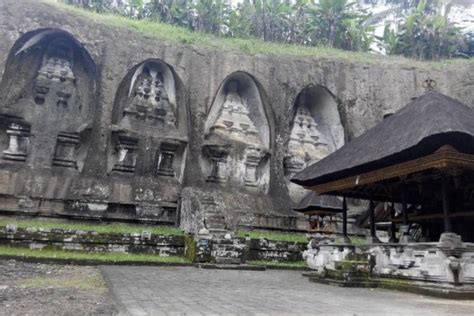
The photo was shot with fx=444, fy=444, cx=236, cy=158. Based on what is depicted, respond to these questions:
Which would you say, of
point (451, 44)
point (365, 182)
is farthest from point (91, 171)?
point (451, 44)

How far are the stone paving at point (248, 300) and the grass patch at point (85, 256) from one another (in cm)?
Result: 289

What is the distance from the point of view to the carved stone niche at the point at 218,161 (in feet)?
64.7

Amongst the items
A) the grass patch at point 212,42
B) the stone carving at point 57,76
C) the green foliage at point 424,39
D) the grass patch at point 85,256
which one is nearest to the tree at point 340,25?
the green foliage at point 424,39

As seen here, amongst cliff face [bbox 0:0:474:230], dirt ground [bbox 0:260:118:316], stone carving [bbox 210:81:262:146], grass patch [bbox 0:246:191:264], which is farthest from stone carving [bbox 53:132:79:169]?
dirt ground [bbox 0:260:118:316]

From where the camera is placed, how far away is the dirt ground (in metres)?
5.04

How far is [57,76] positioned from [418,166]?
50.6 ft

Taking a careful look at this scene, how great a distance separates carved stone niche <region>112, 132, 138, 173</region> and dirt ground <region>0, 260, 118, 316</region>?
8506 millimetres

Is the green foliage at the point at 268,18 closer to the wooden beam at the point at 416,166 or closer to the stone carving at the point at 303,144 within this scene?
the stone carving at the point at 303,144

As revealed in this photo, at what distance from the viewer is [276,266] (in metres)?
13.4

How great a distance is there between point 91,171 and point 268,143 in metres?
8.10

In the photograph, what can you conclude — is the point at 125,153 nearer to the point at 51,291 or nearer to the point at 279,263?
the point at 279,263

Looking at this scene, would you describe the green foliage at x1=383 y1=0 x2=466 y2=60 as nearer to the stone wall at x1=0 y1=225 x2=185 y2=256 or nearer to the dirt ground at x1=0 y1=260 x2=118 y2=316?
the stone wall at x1=0 y1=225 x2=185 y2=256

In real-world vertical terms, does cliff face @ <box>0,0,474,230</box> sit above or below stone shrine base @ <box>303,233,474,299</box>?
above

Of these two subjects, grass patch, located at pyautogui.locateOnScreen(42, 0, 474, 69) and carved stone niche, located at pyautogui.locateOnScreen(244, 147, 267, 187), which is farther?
grass patch, located at pyautogui.locateOnScreen(42, 0, 474, 69)
